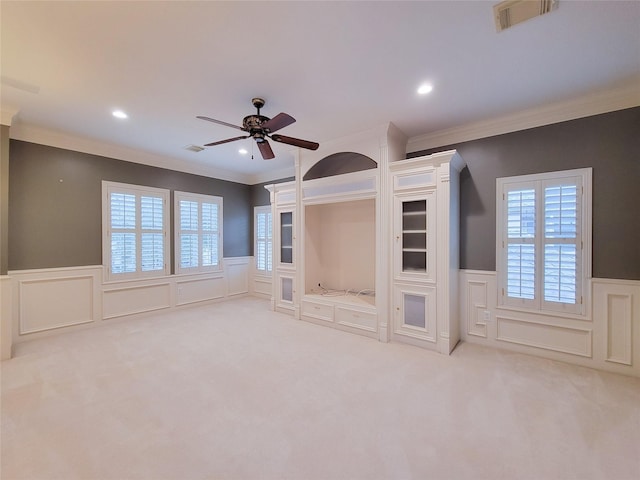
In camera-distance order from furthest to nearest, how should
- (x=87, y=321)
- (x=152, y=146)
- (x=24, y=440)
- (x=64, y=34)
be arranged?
(x=152, y=146), (x=87, y=321), (x=64, y=34), (x=24, y=440)

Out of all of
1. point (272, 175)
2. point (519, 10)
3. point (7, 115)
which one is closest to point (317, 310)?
point (272, 175)

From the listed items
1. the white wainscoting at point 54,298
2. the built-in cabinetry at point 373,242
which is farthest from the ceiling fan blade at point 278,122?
the white wainscoting at point 54,298

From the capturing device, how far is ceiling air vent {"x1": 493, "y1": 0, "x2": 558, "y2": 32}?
177 cm

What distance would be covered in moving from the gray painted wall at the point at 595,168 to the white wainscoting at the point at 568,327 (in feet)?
0.66

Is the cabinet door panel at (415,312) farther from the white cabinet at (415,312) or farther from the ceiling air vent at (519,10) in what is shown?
the ceiling air vent at (519,10)

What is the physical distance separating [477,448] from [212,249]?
17.9ft

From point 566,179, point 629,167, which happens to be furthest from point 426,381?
point 629,167

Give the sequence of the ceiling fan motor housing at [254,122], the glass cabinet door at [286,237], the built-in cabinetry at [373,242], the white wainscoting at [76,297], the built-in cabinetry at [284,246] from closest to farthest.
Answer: the ceiling fan motor housing at [254,122] < the built-in cabinetry at [373,242] < the white wainscoting at [76,297] < the built-in cabinetry at [284,246] < the glass cabinet door at [286,237]

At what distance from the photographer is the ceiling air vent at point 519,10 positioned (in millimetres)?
1770

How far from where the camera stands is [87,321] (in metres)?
4.27

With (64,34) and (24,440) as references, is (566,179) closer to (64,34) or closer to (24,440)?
(64,34)

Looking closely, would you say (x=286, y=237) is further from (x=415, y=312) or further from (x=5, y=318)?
(x=5, y=318)

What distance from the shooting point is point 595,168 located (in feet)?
9.82

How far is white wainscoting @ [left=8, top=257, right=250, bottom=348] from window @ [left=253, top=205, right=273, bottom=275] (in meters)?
1.41
